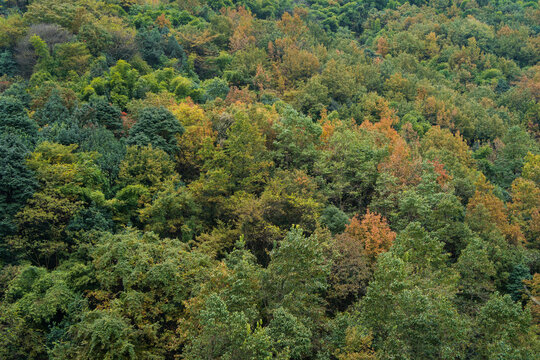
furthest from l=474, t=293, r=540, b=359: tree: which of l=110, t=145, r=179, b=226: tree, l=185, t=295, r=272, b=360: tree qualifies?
l=110, t=145, r=179, b=226: tree

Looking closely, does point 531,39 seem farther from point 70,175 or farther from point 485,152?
point 70,175

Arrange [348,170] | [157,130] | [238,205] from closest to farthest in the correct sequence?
[238,205] < [157,130] < [348,170]

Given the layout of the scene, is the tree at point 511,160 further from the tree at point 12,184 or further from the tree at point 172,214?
the tree at point 12,184

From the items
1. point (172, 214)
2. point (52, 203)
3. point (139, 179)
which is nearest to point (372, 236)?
point (172, 214)

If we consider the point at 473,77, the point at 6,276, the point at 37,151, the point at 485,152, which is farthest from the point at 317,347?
the point at 473,77

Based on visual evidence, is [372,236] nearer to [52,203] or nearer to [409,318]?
[409,318]

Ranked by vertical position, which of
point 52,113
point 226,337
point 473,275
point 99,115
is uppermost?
point 226,337

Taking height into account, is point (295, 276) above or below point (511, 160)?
above

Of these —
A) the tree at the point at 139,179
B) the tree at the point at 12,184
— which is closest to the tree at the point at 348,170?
the tree at the point at 139,179
